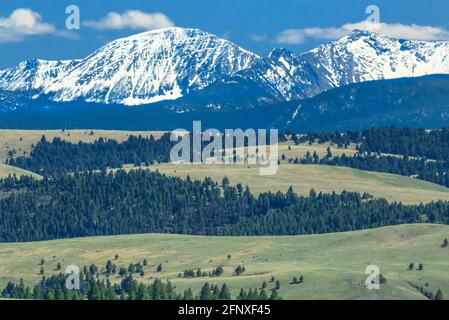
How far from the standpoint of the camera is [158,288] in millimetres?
191875
